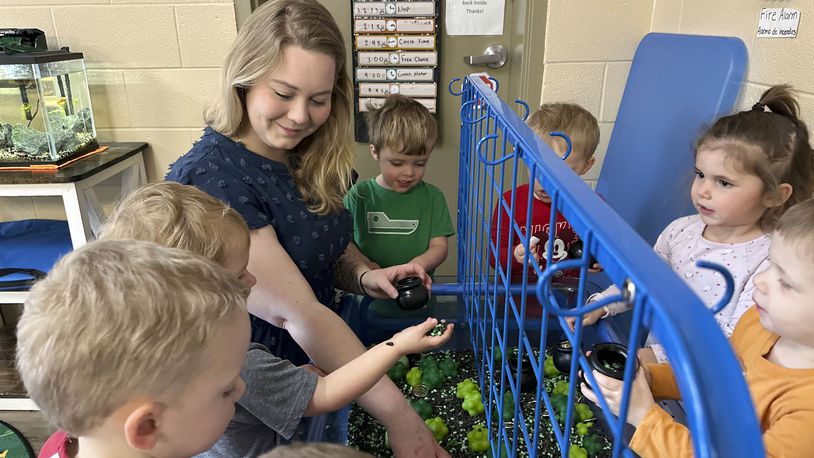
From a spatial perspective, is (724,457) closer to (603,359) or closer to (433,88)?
(603,359)

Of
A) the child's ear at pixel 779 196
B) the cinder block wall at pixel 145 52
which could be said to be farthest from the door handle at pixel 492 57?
the child's ear at pixel 779 196

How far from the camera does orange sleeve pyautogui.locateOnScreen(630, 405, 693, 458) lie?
56 centimetres

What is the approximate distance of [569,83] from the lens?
2002mm

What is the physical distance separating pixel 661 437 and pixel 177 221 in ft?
2.13

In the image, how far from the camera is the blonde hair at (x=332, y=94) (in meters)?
1.06

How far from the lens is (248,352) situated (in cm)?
87

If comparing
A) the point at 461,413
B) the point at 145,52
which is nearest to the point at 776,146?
the point at 461,413

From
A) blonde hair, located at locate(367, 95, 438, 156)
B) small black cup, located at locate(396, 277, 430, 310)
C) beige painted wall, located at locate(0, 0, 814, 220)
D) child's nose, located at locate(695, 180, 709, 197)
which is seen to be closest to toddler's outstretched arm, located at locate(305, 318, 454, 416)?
small black cup, located at locate(396, 277, 430, 310)

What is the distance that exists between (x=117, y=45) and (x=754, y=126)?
6.57 feet

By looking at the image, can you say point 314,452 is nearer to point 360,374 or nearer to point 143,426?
point 143,426

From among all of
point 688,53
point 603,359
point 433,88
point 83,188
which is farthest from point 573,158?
point 83,188

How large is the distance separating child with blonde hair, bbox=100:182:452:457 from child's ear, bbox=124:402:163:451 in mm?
239

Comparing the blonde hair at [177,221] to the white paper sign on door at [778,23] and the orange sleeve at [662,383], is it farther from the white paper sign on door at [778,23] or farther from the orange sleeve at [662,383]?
the white paper sign on door at [778,23]

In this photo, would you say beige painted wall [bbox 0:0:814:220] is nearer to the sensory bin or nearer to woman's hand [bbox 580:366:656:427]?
the sensory bin
